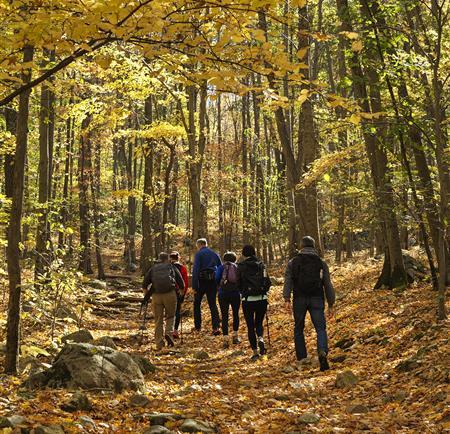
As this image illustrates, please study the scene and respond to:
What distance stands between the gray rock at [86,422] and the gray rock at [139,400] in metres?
0.96

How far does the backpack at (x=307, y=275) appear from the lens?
27.2 ft

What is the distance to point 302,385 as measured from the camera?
A: 7.08 m

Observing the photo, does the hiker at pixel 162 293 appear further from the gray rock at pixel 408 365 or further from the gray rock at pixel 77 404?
the gray rock at pixel 77 404

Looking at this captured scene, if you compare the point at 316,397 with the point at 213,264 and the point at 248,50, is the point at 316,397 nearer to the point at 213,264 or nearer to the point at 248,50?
the point at 248,50

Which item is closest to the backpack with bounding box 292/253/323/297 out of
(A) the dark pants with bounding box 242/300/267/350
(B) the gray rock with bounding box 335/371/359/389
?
(A) the dark pants with bounding box 242/300/267/350

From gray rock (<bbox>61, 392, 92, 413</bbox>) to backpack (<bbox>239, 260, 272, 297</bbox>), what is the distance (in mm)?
4543

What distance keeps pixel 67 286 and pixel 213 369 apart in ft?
10.7

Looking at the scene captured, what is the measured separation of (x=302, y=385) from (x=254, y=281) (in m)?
2.74

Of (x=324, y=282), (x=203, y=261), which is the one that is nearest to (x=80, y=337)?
(x=203, y=261)

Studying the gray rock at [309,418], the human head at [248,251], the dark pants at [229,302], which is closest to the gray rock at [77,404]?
the gray rock at [309,418]

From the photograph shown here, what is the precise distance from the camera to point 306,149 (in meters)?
15.4

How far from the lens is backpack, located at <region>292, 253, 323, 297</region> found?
8.28 meters

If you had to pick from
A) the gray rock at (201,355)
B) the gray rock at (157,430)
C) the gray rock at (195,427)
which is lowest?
the gray rock at (201,355)

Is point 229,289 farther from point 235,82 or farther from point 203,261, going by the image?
point 235,82
